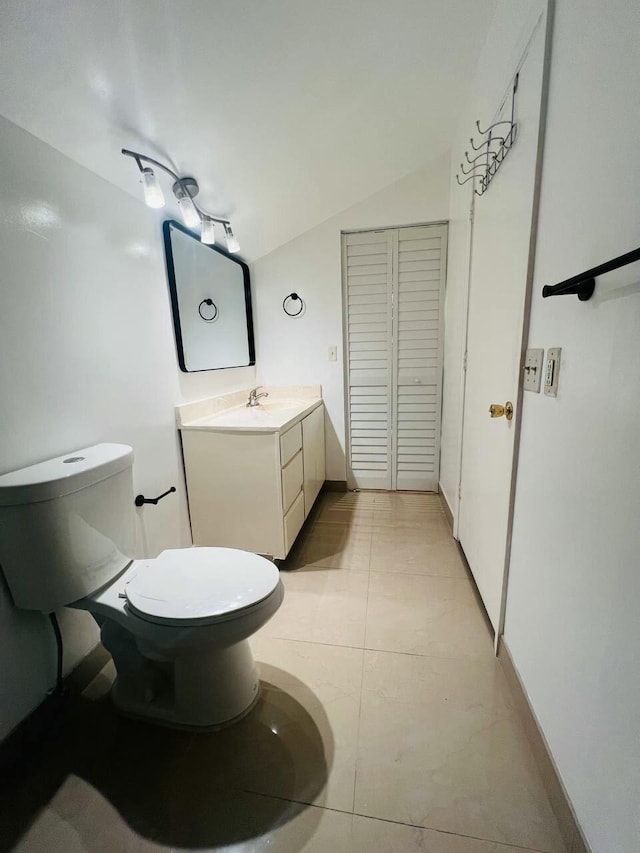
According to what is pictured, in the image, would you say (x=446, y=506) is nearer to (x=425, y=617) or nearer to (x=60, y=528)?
(x=425, y=617)

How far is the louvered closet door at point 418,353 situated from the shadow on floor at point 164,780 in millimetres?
1861

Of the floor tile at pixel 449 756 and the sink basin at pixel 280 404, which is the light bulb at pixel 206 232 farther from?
the floor tile at pixel 449 756

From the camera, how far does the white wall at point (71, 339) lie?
956mm

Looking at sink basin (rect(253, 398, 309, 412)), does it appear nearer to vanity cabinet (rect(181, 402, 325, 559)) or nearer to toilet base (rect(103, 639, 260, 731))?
vanity cabinet (rect(181, 402, 325, 559))

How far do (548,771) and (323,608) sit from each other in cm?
89

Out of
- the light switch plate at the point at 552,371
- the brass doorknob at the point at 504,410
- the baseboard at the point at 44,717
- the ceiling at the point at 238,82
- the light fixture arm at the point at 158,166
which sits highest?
the ceiling at the point at 238,82

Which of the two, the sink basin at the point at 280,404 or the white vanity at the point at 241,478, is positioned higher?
the sink basin at the point at 280,404

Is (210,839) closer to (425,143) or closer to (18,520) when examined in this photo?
(18,520)

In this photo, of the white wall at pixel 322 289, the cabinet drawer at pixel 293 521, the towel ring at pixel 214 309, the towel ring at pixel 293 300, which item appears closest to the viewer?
the cabinet drawer at pixel 293 521

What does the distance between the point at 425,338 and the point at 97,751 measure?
2604mm

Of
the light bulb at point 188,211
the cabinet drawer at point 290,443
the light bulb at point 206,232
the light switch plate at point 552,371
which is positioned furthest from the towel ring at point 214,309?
the light switch plate at point 552,371

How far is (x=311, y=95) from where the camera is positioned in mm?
1354

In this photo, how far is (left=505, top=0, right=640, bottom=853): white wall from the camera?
594mm

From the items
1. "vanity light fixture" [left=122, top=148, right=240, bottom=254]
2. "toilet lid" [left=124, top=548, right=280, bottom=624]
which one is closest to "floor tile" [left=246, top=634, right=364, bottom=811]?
"toilet lid" [left=124, top=548, right=280, bottom=624]
